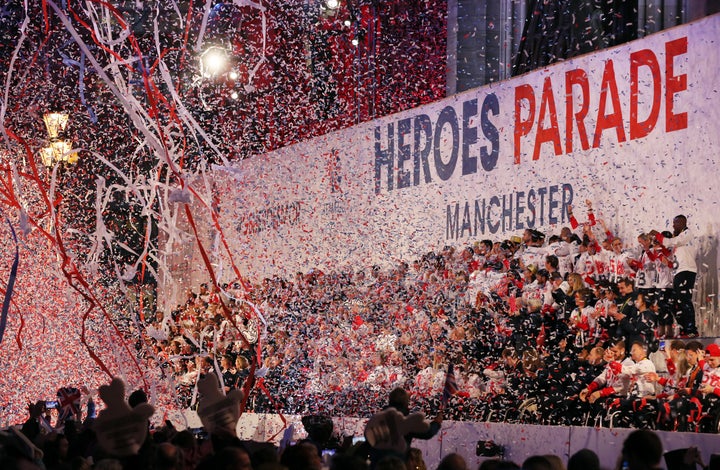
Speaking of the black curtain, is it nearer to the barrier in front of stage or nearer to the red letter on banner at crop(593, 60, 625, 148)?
the red letter on banner at crop(593, 60, 625, 148)

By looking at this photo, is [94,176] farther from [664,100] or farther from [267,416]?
[664,100]

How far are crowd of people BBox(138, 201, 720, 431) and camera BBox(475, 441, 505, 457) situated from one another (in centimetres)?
50

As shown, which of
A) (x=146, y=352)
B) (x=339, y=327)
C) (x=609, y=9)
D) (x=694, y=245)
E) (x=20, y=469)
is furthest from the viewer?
(x=146, y=352)

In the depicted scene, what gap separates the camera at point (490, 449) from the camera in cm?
1135

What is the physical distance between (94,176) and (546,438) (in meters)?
17.4

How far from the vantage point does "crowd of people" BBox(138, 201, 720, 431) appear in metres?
10.5

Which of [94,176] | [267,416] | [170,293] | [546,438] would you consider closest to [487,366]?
[546,438]

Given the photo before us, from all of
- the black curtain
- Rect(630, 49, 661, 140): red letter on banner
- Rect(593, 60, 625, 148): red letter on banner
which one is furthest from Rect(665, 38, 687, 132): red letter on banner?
the black curtain

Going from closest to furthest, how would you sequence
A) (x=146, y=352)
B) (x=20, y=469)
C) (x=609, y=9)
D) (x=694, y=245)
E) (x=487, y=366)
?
(x=20, y=469)
(x=694, y=245)
(x=487, y=366)
(x=609, y=9)
(x=146, y=352)

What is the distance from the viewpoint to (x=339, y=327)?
1540 cm

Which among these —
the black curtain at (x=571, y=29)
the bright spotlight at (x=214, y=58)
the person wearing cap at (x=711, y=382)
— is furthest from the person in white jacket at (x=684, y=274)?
the bright spotlight at (x=214, y=58)

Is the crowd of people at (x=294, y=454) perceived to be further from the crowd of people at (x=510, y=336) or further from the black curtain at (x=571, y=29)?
the black curtain at (x=571, y=29)

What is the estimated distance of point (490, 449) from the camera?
11.4 meters

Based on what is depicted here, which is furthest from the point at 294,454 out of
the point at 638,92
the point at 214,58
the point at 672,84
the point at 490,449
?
the point at 214,58
